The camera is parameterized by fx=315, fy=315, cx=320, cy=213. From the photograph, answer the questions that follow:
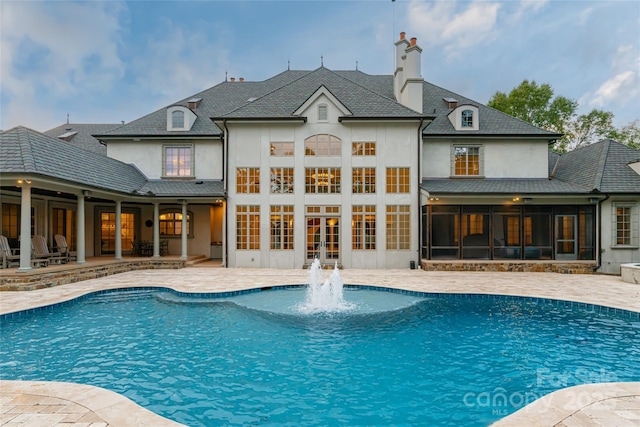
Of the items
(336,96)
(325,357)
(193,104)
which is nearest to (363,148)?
(336,96)

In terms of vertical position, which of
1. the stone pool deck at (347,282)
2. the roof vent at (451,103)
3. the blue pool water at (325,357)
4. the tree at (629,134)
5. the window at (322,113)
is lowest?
the blue pool water at (325,357)

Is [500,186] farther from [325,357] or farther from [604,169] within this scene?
[325,357]

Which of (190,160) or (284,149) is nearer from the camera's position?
(284,149)

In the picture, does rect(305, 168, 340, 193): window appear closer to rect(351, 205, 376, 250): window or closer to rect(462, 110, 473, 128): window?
rect(351, 205, 376, 250): window

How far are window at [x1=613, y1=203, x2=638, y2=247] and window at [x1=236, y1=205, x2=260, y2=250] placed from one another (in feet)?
51.1

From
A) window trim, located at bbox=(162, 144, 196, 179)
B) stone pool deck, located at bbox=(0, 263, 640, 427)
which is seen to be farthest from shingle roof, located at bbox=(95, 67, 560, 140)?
stone pool deck, located at bbox=(0, 263, 640, 427)

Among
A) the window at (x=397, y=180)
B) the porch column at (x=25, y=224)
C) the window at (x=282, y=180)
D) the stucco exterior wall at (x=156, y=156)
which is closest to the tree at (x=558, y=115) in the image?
the window at (x=397, y=180)

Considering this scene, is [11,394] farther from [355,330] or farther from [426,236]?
[426,236]

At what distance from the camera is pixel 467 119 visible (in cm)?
1541

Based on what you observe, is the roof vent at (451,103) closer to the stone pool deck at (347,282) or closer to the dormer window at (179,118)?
the stone pool deck at (347,282)

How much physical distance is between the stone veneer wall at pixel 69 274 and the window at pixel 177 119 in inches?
266

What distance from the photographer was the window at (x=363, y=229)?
14.4 metres

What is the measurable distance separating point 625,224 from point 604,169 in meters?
2.52

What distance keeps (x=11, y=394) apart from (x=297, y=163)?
12.0 metres
